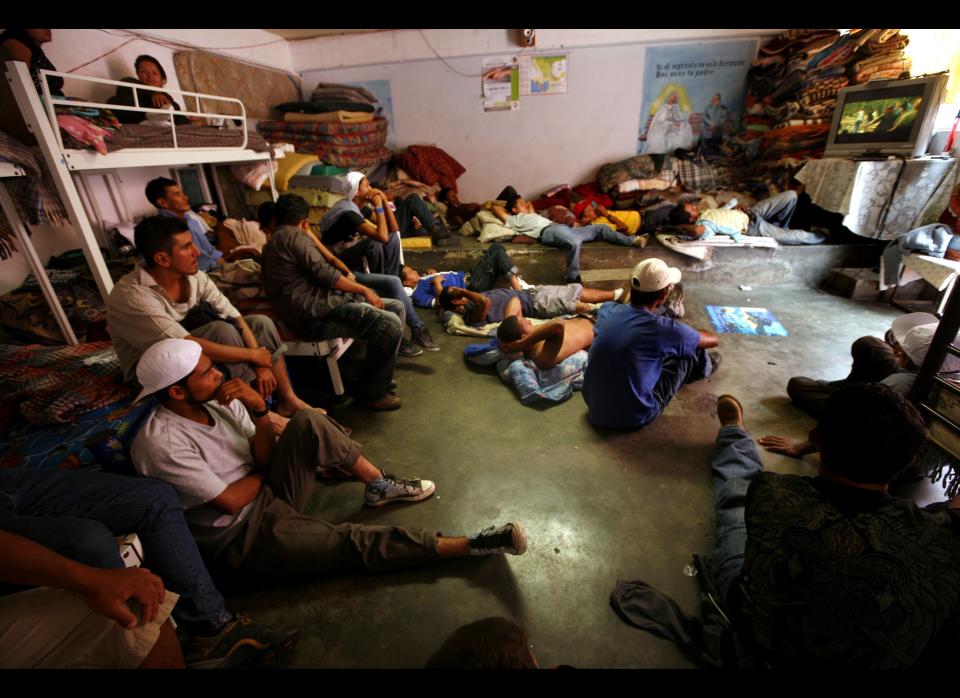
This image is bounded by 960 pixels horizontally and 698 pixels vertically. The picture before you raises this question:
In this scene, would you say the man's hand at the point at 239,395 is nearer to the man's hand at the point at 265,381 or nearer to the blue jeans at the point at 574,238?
the man's hand at the point at 265,381

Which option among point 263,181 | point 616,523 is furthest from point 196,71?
point 616,523

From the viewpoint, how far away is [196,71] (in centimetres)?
457

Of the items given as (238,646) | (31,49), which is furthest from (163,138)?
(238,646)

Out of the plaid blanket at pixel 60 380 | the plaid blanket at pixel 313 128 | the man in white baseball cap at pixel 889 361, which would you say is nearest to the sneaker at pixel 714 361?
the man in white baseball cap at pixel 889 361

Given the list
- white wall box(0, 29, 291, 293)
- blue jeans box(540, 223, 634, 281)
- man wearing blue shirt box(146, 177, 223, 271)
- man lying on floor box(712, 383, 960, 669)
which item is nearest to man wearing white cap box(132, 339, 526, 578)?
man lying on floor box(712, 383, 960, 669)

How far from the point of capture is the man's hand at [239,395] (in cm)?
164

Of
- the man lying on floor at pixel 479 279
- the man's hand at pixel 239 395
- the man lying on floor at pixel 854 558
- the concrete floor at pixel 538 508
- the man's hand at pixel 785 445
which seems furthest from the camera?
the man lying on floor at pixel 479 279

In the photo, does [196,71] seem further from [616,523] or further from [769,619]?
[769,619]

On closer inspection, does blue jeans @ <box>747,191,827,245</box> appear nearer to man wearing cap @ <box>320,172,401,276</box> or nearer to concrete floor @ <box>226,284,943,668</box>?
concrete floor @ <box>226,284,943,668</box>

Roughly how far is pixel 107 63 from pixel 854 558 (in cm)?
575

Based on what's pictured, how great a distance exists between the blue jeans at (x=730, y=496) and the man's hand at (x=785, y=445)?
1.12 ft

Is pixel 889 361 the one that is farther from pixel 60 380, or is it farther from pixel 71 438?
pixel 60 380

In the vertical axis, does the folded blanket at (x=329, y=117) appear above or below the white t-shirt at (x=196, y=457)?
above

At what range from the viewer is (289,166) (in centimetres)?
504
